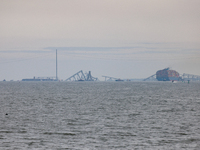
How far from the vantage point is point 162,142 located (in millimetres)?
32500

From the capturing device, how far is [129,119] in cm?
4906

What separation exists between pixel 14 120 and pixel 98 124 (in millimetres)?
12507

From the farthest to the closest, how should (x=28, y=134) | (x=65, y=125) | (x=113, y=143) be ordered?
(x=65, y=125), (x=28, y=134), (x=113, y=143)

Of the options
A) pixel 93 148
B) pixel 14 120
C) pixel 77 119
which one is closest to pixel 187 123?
pixel 77 119

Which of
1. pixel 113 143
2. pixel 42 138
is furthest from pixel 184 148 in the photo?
pixel 42 138

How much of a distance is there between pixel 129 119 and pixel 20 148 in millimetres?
22540

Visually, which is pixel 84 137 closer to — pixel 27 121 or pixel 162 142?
pixel 162 142

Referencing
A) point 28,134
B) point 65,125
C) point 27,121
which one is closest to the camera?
point 28,134

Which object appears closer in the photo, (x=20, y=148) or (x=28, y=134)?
(x=20, y=148)

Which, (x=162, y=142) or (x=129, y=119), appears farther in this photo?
(x=129, y=119)

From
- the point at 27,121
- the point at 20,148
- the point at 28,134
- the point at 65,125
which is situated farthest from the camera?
the point at 27,121

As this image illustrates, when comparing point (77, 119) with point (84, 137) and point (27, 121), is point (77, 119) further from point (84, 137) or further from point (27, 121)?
point (84, 137)

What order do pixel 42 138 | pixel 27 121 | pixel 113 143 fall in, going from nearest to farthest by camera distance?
pixel 113 143 < pixel 42 138 < pixel 27 121

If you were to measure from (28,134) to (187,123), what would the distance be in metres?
21.2
